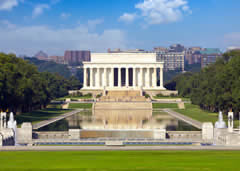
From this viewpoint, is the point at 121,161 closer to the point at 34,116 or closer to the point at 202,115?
the point at 34,116

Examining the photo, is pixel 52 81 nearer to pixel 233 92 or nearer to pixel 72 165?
pixel 233 92

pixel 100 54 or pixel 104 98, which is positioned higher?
pixel 100 54

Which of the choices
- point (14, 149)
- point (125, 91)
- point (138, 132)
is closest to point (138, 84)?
point (125, 91)

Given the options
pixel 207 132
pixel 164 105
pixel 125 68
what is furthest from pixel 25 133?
pixel 125 68

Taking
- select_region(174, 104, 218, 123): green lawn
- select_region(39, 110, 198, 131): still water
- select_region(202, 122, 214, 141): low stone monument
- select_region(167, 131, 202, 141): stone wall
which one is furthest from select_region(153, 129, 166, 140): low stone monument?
select_region(174, 104, 218, 123): green lawn

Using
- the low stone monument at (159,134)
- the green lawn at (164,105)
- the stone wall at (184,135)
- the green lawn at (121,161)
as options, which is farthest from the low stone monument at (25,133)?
the green lawn at (164,105)

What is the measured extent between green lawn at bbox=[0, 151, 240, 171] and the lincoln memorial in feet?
375

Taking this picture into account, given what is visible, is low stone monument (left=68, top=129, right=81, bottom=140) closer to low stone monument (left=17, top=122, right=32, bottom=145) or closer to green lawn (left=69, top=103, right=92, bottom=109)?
low stone monument (left=17, top=122, right=32, bottom=145)

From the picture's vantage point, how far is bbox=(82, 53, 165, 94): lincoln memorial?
458ft

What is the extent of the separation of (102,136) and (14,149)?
14.0 meters

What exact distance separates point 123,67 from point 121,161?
392 feet

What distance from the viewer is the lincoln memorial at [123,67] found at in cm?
13971

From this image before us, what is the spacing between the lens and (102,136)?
129ft

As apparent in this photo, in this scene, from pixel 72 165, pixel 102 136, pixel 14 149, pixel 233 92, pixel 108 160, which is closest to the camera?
pixel 72 165
